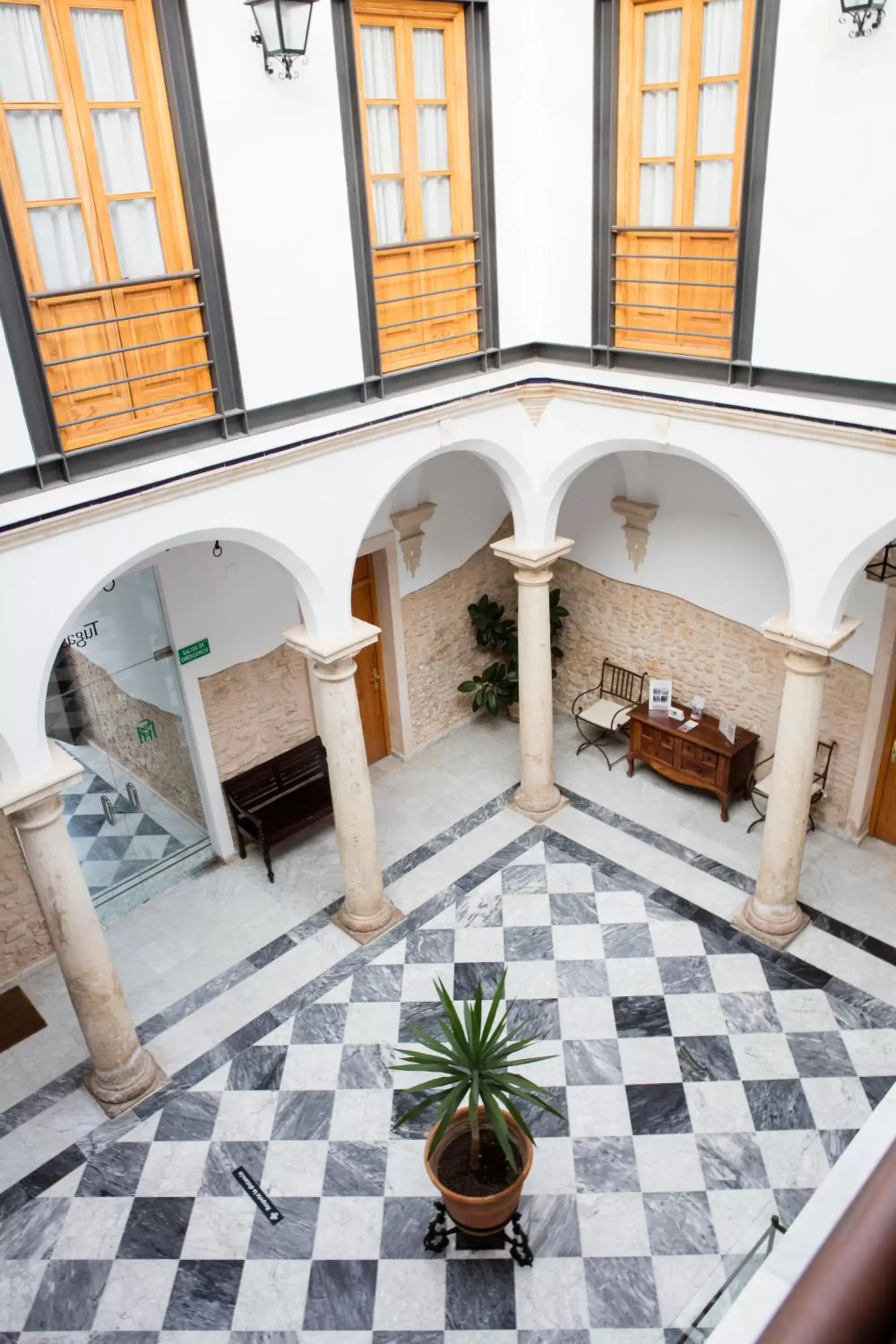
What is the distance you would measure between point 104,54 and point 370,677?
6.22m

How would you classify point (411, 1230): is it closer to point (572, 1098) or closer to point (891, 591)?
point (572, 1098)

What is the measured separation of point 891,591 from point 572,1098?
4.65m

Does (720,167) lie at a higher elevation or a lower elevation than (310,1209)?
higher

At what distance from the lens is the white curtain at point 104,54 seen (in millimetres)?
5379

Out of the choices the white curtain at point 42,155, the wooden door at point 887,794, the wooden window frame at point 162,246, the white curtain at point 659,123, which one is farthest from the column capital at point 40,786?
the wooden door at point 887,794

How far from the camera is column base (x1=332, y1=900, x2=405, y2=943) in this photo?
8391mm

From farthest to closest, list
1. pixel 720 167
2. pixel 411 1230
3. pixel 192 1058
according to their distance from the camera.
A: pixel 192 1058
pixel 720 167
pixel 411 1230

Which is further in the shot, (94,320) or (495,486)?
(495,486)

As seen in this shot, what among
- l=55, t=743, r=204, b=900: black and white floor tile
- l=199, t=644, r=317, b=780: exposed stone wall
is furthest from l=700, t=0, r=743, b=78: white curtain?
l=55, t=743, r=204, b=900: black and white floor tile

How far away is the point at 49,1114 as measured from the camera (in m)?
7.11

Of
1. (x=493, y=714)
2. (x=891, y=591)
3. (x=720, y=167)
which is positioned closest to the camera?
(x=720, y=167)

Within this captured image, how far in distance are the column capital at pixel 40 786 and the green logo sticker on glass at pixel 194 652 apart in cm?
239

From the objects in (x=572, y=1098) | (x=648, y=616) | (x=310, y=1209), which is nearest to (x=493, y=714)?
(x=648, y=616)

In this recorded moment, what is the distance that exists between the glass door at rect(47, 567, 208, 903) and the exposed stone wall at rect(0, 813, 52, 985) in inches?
26.2
